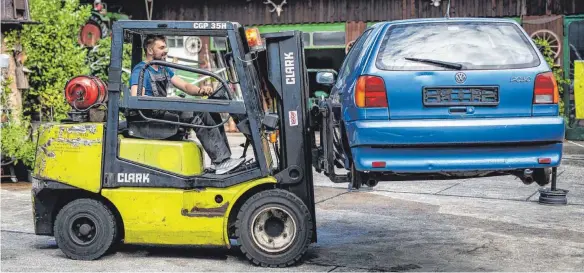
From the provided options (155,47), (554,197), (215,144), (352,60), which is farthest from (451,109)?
(554,197)

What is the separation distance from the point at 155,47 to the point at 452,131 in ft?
9.33

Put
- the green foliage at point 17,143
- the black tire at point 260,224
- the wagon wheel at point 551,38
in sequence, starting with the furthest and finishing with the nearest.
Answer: the wagon wheel at point 551,38 < the green foliage at point 17,143 < the black tire at point 260,224

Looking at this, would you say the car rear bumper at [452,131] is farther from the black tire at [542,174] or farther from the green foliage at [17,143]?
the green foliage at [17,143]

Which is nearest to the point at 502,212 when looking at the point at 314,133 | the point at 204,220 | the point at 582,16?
the point at 314,133

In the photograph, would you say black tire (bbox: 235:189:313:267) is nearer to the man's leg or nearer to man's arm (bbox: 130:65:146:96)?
the man's leg

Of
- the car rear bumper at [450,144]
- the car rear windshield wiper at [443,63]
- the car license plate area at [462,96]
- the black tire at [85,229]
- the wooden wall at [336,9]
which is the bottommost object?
the black tire at [85,229]

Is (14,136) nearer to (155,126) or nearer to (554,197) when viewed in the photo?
(155,126)

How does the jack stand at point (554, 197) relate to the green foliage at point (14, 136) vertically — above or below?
below

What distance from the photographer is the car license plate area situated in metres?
6.95

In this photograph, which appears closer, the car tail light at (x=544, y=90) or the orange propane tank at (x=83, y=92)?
the car tail light at (x=544, y=90)

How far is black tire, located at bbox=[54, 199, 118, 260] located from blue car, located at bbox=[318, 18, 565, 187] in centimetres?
229

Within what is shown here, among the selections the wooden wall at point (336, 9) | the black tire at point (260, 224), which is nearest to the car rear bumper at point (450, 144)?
the black tire at point (260, 224)

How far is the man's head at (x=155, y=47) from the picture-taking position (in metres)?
7.86

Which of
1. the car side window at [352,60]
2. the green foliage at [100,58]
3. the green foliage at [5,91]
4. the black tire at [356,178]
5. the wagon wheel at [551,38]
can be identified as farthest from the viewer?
the green foliage at [100,58]
